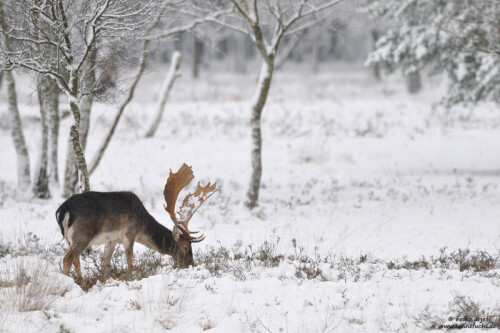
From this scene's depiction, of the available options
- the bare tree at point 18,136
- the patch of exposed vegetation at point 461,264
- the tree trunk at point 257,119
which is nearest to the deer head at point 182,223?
the patch of exposed vegetation at point 461,264

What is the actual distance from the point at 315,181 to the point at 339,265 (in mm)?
8408

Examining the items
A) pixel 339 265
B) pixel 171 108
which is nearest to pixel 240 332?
pixel 339 265

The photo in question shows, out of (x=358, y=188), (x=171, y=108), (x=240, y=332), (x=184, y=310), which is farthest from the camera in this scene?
(x=171, y=108)

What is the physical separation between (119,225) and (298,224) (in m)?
5.04

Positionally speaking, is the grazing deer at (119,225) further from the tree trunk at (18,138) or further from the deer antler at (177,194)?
the tree trunk at (18,138)

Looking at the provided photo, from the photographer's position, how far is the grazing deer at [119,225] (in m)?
5.86

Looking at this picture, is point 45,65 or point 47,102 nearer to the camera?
point 45,65

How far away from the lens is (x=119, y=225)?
21.0ft

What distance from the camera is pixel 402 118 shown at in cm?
2347

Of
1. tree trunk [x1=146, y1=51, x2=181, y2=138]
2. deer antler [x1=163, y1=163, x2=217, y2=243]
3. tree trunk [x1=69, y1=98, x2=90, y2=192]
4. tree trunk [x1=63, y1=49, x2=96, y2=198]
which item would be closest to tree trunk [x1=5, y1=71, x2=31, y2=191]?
tree trunk [x1=63, y1=49, x2=96, y2=198]

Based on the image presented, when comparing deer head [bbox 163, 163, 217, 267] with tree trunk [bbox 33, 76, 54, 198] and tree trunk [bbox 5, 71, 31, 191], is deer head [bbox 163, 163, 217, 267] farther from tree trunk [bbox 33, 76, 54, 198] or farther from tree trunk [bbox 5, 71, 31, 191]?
tree trunk [bbox 5, 71, 31, 191]

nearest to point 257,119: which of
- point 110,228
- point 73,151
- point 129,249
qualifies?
point 73,151

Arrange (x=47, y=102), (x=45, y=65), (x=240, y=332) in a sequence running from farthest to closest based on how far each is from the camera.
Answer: (x=47, y=102) < (x=45, y=65) < (x=240, y=332)

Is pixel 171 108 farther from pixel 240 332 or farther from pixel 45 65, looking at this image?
pixel 240 332
